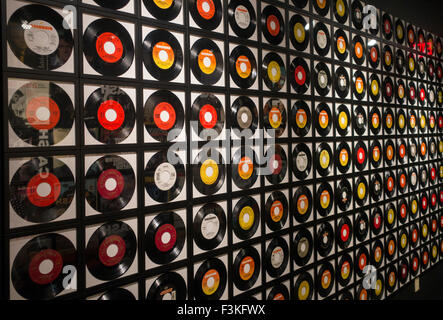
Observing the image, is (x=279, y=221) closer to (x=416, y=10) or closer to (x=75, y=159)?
(x=75, y=159)

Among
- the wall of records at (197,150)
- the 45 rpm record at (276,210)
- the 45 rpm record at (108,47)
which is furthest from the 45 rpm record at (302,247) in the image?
the 45 rpm record at (108,47)

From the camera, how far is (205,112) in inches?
78.2

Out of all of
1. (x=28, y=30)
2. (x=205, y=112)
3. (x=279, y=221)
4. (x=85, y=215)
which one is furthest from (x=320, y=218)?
(x=28, y=30)

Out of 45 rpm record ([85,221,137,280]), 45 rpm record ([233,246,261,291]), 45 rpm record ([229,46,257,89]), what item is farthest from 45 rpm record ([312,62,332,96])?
45 rpm record ([85,221,137,280])

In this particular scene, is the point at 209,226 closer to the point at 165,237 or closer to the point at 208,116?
the point at 165,237

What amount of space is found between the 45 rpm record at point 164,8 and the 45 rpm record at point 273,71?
0.72m

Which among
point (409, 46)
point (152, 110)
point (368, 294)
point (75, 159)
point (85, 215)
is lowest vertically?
point (368, 294)

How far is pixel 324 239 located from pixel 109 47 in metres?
2.15

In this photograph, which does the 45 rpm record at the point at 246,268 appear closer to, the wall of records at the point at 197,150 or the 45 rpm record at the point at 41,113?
the wall of records at the point at 197,150

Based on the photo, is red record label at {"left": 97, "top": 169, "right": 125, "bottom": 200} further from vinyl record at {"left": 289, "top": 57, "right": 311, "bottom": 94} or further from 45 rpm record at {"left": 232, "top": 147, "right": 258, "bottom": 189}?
vinyl record at {"left": 289, "top": 57, "right": 311, "bottom": 94}

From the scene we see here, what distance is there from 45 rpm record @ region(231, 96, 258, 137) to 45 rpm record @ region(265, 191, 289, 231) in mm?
498

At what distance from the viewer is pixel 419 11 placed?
155 inches

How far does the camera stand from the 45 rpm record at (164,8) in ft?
5.80

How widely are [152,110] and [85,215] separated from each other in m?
0.63
